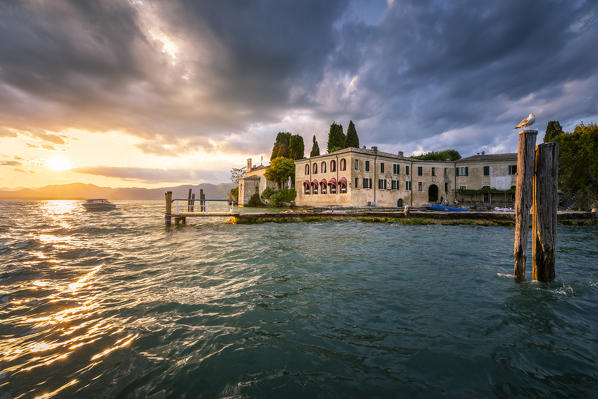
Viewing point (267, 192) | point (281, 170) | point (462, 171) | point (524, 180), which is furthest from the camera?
point (267, 192)

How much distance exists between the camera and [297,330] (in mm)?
3914

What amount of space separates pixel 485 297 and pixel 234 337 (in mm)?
5191

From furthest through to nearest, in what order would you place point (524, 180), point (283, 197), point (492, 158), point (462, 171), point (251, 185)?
point (251, 185)
point (283, 197)
point (462, 171)
point (492, 158)
point (524, 180)

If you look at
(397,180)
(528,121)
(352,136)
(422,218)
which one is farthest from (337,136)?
(528,121)

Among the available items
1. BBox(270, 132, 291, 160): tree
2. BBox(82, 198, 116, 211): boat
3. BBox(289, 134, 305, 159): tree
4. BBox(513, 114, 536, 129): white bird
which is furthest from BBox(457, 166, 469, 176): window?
BBox(82, 198, 116, 211): boat

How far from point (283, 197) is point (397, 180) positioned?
18457mm

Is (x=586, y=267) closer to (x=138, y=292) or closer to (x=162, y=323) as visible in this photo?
(x=162, y=323)

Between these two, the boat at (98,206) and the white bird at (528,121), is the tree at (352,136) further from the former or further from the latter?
the boat at (98,206)

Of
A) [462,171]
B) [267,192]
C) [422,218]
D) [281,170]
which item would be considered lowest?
[422,218]

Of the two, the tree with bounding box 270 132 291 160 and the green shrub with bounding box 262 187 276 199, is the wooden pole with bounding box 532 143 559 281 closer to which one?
the green shrub with bounding box 262 187 276 199

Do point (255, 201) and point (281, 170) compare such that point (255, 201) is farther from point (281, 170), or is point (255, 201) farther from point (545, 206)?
point (545, 206)

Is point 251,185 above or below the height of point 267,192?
above

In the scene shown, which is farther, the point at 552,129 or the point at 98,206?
the point at 98,206

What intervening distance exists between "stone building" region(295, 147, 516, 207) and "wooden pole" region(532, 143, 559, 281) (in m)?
26.7
